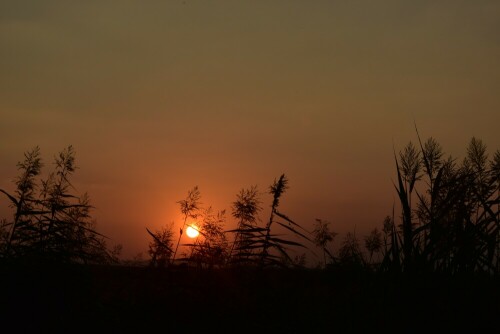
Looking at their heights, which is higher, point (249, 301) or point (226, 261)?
point (226, 261)

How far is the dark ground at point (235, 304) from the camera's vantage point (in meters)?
4.42

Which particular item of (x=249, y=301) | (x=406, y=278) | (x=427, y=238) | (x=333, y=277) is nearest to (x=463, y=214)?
(x=427, y=238)

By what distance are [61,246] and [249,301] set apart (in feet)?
8.97

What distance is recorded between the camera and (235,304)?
5402 mm

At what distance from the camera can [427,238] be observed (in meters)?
5.05

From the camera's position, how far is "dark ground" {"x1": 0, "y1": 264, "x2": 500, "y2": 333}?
442 centimetres

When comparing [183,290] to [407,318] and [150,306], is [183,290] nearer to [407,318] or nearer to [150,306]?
[150,306]

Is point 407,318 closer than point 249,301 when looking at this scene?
Yes

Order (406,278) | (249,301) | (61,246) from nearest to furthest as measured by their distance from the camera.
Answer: (406,278), (249,301), (61,246)

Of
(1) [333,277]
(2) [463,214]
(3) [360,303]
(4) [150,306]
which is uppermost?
(2) [463,214]

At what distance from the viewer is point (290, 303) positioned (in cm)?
524

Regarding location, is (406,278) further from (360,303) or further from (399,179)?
(399,179)

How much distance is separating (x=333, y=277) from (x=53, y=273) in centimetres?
365

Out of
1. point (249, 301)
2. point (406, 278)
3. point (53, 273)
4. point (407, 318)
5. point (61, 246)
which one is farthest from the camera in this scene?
point (61, 246)
